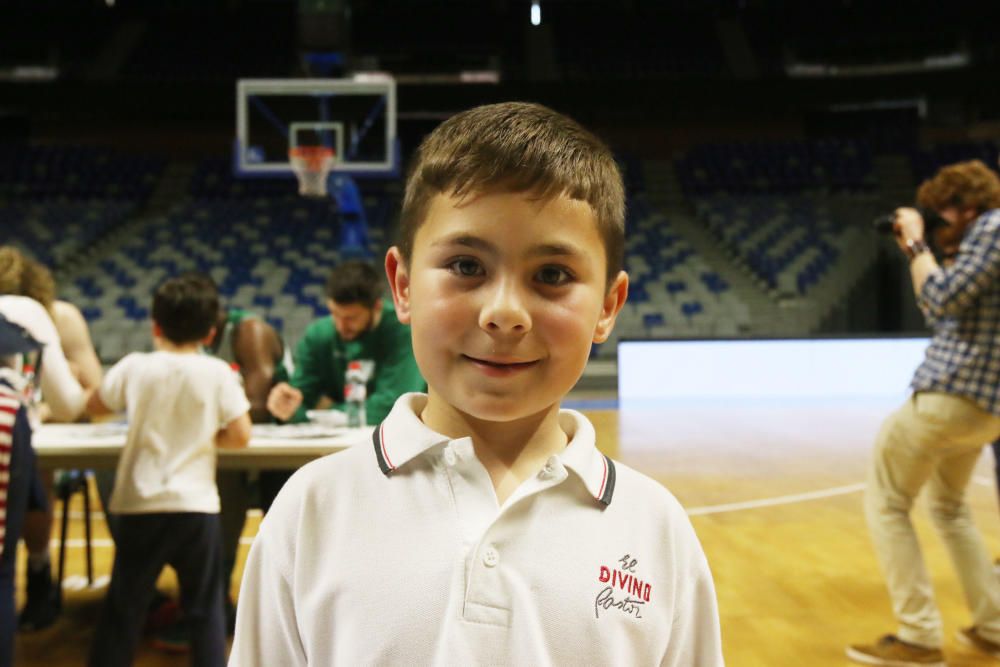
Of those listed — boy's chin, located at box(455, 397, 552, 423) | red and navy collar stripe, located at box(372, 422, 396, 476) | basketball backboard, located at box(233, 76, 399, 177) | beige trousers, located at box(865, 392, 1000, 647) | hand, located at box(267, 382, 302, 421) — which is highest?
basketball backboard, located at box(233, 76, 399, 177)

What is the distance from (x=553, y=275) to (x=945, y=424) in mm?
2267

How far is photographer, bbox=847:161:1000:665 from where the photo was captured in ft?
9.00

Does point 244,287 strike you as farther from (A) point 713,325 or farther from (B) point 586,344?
(B) point 586,344

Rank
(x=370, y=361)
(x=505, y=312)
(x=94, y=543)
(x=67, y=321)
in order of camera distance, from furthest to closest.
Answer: (x=94, y=543), (x=67, y=321), (x=370, y=361), (x=505, y=312)

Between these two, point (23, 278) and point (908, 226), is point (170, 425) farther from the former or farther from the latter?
point (908, 226)

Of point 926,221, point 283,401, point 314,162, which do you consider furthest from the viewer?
point 314,162

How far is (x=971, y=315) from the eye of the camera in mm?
2803

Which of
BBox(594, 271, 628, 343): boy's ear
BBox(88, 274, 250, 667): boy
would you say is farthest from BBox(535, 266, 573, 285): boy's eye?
BBox(88, 274, 250, 667): boy

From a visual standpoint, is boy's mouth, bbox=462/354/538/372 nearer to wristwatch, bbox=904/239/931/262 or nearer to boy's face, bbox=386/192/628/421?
boy's face, bbox=386/192/628/421

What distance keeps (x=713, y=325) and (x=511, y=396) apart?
37.7 ft

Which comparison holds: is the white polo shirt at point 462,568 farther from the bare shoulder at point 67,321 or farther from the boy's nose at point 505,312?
the bare shoulder at point 67,321

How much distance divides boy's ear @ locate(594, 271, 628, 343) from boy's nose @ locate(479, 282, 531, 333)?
0.16 m

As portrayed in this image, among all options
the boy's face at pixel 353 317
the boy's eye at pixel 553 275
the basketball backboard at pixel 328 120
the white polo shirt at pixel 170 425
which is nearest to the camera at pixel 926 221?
the boy's face at pixel 353 317

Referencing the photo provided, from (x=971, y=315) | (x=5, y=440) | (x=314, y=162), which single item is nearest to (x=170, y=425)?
(x=5, y=440)
